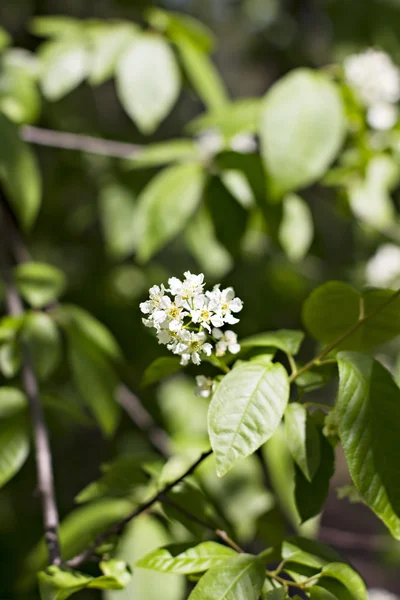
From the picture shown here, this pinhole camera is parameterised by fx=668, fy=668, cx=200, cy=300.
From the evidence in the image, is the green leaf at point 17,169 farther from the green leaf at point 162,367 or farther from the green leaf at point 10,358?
the green leaf at point 162,367

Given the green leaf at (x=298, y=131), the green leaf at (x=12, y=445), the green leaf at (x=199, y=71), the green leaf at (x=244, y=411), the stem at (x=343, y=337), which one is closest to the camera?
the green leaf at (x=244, y=411)

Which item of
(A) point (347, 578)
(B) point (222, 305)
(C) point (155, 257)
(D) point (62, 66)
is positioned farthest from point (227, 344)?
(C) point (155, 257)

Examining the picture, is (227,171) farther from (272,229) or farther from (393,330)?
(393,330)

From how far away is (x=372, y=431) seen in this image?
66 cm

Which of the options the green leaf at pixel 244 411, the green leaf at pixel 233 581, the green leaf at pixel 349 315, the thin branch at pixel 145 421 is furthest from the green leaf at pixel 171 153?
the green leaf at pixel 233 581

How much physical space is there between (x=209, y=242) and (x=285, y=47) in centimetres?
185

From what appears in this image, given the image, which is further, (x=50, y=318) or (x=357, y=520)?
(x=357, y=520)

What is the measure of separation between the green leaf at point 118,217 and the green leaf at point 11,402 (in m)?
0.79

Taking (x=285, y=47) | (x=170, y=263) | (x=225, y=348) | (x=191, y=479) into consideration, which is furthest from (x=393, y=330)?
(x=285, y=47)

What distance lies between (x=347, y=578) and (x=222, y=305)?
32 cm

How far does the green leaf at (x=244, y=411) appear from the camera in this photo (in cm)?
65

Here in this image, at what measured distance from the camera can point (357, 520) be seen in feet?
13.9

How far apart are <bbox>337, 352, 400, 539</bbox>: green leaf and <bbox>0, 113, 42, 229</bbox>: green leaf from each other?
797 mm

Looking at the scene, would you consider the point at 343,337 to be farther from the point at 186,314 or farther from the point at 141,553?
the point at 141,553
